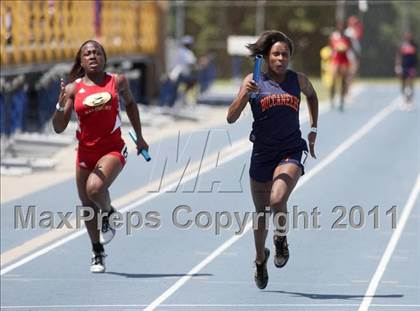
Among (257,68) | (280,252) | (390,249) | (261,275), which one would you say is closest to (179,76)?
(390,249)

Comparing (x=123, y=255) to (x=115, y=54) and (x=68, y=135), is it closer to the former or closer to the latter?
(x=68, y=135)

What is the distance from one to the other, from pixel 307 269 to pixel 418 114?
2154 centimetres

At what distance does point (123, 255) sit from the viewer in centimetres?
1312

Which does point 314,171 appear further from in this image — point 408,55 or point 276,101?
point 408,55

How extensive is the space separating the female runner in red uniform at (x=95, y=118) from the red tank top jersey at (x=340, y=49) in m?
22.0

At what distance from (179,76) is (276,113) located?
22.8m

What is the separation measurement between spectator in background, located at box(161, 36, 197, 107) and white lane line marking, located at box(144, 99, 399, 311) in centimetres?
447

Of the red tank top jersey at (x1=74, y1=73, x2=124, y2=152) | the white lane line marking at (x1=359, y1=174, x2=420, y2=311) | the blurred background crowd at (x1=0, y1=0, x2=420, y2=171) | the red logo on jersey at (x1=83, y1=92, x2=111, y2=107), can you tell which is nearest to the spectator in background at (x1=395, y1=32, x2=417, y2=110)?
the blurred background crowd at (x1=0, y1=0, x2=420, y2=171)

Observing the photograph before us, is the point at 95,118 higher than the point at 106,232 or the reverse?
higher

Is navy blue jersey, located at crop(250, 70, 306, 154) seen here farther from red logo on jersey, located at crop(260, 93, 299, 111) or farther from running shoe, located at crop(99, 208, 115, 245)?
running shoe, located at crop(99, 208, 115, 245)

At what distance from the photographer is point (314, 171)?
20.5m

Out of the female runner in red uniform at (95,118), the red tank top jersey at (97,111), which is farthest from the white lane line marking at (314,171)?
the red tank top jersey at (97,111)

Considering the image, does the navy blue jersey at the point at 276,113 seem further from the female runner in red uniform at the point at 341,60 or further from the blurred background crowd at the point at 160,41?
the female runner in red uniform at the point at 341,60

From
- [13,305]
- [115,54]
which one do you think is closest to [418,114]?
[115,54]
